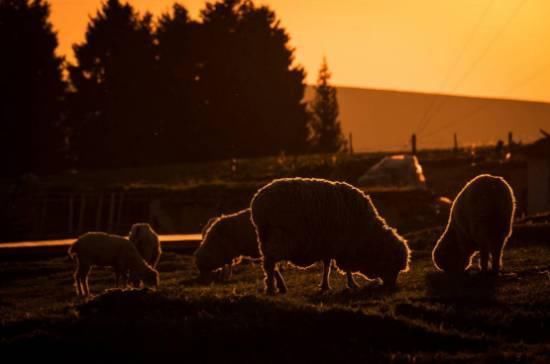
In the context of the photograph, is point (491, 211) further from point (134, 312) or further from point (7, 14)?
point (7, 14)

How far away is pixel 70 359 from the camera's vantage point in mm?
11812

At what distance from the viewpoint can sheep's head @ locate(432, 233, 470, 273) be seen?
19.0m

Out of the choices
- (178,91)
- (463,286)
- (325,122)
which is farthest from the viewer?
(325,122)

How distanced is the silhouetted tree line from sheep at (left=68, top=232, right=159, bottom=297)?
4341cm

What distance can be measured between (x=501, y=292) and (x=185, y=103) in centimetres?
5744

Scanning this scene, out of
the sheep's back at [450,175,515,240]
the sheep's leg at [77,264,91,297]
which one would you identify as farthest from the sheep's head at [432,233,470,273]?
the sheep's leg at [77,264,91,297]

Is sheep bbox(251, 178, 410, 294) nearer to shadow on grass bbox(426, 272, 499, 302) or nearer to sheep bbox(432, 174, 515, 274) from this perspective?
shadow on grass bbox(426, 272, 499, 302)

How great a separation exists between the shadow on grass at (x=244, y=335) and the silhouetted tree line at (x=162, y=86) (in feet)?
177

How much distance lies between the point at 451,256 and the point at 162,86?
54336 mm

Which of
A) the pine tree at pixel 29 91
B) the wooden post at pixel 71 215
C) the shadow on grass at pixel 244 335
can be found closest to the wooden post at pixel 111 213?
the wooden post at pixel 71 215

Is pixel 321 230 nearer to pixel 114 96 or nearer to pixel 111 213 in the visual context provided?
pixel 111 213

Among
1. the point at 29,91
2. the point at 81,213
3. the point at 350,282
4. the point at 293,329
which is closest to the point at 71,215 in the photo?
the point at 81,213

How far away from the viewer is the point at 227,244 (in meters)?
21.6

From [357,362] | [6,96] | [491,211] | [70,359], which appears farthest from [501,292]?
[6,96]
